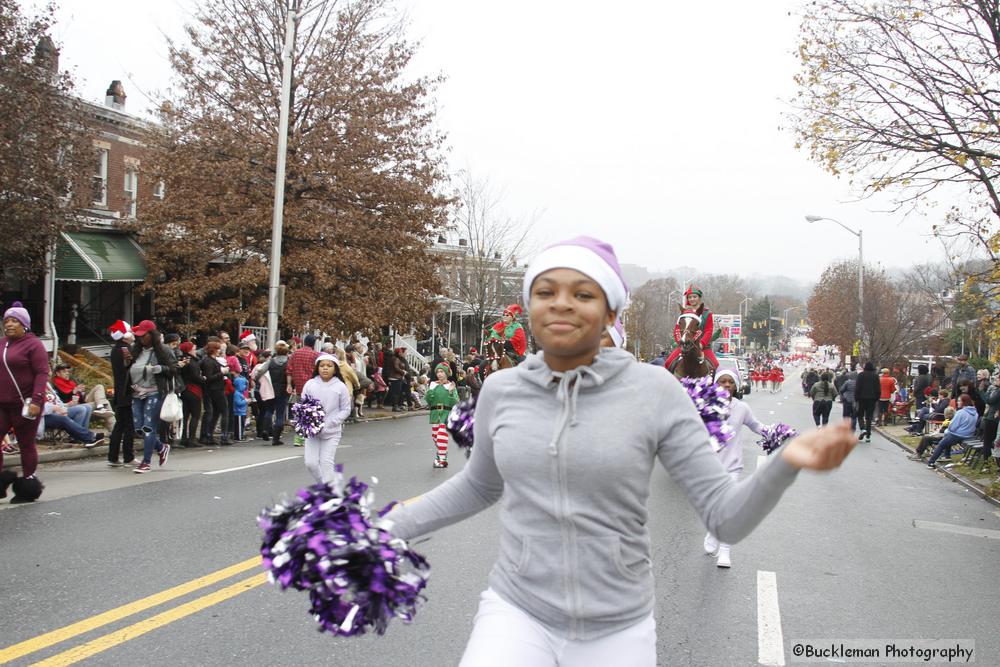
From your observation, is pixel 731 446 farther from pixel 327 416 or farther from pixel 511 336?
pixel 511 336

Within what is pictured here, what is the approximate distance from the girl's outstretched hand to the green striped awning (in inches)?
836

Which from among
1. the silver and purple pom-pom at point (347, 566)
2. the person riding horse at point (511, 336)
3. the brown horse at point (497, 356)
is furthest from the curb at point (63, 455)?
the silver and purple pom-pom at point (347, 566)

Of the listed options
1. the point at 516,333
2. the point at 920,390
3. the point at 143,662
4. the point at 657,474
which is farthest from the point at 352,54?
the point at 143,662

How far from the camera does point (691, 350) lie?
10164mm

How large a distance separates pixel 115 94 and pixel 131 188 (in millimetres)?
3741

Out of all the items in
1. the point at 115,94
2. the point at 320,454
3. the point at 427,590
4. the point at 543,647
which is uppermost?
the point at 115,94

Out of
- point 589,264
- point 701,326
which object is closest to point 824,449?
point 589,264

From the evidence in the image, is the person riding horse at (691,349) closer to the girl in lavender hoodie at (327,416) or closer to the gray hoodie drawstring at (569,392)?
the girl in lavender hoodie at (327,416)

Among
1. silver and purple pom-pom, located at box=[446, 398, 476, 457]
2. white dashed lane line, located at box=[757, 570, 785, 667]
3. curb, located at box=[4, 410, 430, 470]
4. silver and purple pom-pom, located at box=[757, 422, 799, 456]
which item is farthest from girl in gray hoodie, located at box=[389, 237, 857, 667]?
curb, located at box=[4, 410, 430, 470]

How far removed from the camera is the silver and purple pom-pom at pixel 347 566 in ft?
8.41

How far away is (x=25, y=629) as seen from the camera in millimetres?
4988

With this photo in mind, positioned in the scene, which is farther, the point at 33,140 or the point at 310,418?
the point at 33,140

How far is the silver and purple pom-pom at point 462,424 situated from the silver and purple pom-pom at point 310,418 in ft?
15.8

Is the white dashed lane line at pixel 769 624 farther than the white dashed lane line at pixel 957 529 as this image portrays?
No
